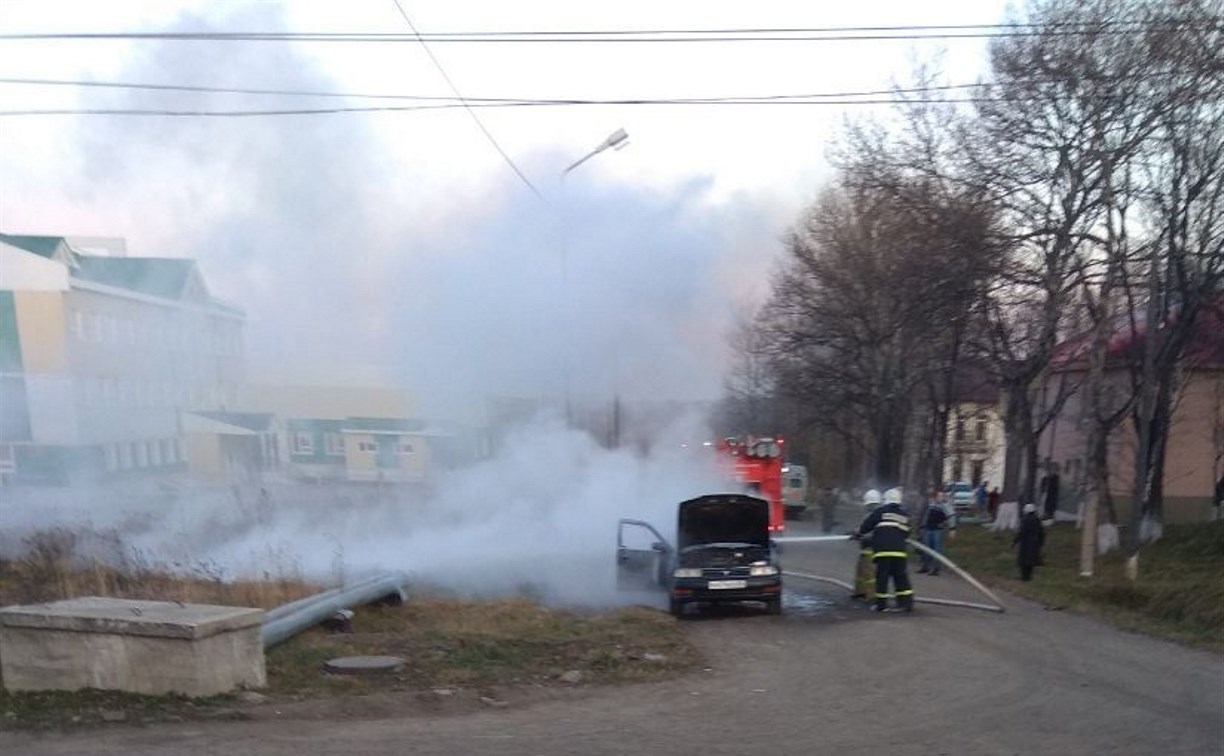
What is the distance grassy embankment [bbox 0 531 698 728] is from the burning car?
961 millimetres

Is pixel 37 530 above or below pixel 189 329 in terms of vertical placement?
below

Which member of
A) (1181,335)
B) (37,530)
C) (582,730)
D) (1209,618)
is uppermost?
(1181,335)

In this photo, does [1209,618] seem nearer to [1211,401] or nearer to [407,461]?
[407,461]

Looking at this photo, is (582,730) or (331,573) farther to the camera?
(331,573)

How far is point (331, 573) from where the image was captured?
16.3 metres

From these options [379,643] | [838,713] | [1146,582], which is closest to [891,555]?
[1146,582]

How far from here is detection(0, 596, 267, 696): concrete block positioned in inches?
355

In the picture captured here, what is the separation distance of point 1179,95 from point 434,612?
17351 millimetres

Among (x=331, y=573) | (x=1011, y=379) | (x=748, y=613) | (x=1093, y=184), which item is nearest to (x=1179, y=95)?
(x=1093, y=184)

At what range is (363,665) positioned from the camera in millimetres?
10352

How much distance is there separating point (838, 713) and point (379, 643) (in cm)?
516

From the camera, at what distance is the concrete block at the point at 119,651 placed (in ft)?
29.6

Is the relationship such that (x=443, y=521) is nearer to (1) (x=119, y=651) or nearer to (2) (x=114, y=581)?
(2) (x=114, y=581)

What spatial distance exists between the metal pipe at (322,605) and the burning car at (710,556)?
4.49 m
